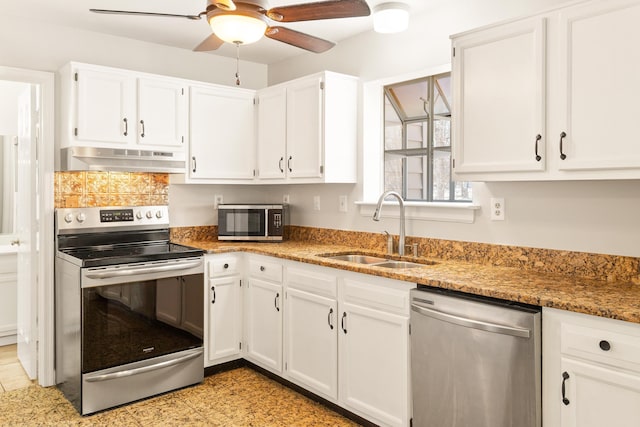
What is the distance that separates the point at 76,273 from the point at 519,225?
2534 millimetres

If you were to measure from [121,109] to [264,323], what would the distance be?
1.72 m

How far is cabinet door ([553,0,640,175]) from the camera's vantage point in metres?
1.94

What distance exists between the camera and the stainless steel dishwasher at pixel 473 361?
1.94 m

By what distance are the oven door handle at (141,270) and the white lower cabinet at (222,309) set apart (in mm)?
171

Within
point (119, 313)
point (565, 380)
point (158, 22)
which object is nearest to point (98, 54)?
point (158, 22)

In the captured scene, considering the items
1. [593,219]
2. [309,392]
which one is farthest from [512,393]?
[309,392]

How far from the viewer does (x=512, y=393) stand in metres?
1.98

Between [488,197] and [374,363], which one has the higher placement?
[488,197]

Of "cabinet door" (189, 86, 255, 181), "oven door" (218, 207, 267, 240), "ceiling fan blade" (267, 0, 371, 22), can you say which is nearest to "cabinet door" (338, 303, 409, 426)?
"oven door" (218, 207, 267, 240)

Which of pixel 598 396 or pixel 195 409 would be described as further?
pixel 195 409

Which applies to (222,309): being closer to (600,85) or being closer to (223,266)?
(223,266)

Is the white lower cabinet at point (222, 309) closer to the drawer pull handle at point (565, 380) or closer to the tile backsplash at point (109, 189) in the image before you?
the tile backsplash at point (109, 189)

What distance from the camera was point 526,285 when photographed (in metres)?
2.16

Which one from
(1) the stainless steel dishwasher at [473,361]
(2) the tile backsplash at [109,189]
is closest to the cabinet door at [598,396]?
(1) the stainless steel dishwasher at [473,361]
